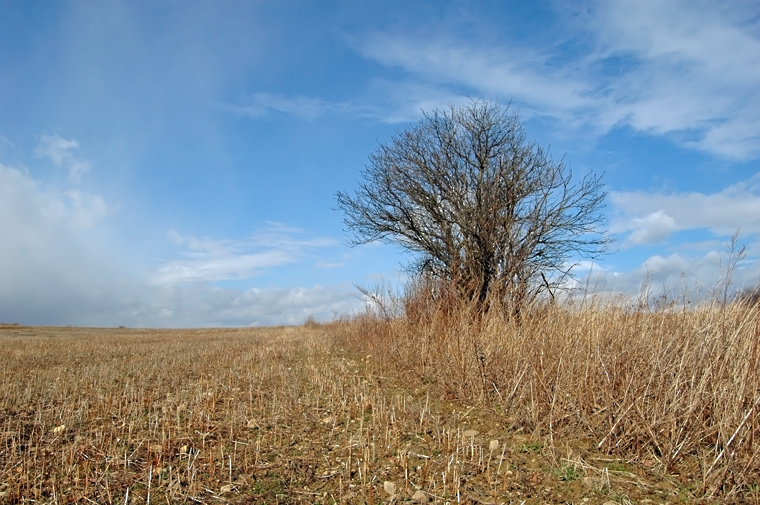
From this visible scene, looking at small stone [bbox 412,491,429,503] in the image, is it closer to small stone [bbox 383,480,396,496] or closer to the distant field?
the distant field

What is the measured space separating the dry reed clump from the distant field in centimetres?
3

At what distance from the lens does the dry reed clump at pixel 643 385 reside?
4363 millimetres

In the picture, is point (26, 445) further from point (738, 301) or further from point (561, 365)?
point (738, 301)

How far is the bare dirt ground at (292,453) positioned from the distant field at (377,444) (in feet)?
0.07

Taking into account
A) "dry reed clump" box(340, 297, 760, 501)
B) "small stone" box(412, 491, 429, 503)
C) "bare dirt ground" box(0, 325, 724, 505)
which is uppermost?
"dry reed clump" box(340, 297, 760, 501)

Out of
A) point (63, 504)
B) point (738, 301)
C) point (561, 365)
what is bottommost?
point (63, 504)

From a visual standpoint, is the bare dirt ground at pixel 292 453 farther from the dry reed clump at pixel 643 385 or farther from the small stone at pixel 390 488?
the dry reed clump at pixel 643 385

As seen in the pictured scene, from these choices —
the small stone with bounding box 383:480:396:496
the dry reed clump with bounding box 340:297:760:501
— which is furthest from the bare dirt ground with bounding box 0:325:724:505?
the dry reed clump with bounding box 340:297:760:501

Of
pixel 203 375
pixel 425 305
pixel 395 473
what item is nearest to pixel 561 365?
pixel 395 473

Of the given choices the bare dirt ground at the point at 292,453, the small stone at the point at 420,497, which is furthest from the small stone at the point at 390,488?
the small stone at the point at 420,497

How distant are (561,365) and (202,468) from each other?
13.4 feet

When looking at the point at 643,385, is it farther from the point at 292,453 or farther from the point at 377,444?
the point at 292,453

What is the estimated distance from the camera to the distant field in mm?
4188

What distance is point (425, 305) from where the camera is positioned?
458 inches
